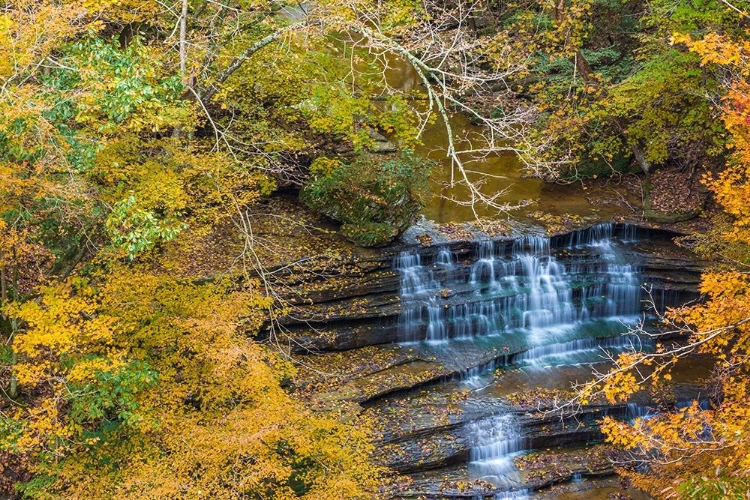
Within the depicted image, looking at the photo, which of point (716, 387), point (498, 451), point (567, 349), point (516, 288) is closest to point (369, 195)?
point (516, 288)

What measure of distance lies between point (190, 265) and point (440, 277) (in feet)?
20.6

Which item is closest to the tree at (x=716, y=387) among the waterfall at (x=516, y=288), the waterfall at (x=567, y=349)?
the waterfall at (x=567, y=349)

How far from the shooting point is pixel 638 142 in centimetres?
1978

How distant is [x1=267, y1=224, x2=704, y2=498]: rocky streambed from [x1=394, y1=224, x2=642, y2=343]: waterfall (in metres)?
0.03

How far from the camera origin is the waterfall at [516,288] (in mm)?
15398

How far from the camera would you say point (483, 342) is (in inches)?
600

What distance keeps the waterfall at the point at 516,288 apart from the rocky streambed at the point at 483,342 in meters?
0.03

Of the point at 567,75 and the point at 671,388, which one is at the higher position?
the point at 567,75

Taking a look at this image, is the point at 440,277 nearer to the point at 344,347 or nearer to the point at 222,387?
the point at 344,347

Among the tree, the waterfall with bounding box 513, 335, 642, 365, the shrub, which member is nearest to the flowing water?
the waterfall with bounding box 513, 335, 642, 365

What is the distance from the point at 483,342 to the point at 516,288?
79.1 inches

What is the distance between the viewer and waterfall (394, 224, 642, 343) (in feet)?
50.5

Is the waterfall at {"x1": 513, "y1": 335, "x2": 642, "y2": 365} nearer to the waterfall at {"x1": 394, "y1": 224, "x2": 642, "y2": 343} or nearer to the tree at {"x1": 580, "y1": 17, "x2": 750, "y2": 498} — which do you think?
the waterfall at {"x1": 394, "y1": 224, "x2": 642, "y2": 343}

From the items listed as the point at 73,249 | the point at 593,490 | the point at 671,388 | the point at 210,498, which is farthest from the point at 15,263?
the point at 671,388
